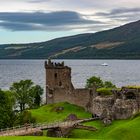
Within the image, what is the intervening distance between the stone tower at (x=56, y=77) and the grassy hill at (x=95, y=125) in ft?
16.8

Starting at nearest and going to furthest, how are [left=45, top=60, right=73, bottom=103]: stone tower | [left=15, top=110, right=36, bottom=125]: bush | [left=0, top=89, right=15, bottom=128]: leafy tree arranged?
[left=15, top=110, right=36, bottom=125]: bush → [left=0, top=89, right=15, bottom=128]: leafy tree → [left=45, top=60, right=73, bottom=103]: stone tower

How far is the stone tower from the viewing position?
87562 mm

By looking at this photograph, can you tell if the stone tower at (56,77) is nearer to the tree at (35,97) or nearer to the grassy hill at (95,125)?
the grassy hill at (95,125)

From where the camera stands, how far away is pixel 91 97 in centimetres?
7762

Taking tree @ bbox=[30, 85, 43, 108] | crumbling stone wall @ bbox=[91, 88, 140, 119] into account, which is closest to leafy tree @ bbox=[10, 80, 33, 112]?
tree @ bbox=[30, 85, 43, 108]

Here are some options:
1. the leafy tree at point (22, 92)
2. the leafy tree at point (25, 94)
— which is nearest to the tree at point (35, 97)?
the leafy tree at point (25, 94)

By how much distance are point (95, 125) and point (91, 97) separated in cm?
1155

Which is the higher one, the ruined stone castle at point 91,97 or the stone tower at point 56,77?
the stone tower at point 56,77

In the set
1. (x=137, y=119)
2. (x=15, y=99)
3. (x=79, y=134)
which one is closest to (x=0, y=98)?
(x=15, y=99)

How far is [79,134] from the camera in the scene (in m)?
64.2

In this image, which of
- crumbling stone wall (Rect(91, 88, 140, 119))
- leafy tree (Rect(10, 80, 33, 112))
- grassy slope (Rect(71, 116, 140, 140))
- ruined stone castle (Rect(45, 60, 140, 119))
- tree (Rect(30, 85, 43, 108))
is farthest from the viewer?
tree (Rect(30, 85, 43, 108))

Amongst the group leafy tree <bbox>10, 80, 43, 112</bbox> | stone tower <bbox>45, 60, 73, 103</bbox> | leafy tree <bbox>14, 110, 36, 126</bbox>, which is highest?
stone tower <bbox>45, 60, 73, 103</bbox>

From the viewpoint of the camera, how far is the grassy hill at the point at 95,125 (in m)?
57.2

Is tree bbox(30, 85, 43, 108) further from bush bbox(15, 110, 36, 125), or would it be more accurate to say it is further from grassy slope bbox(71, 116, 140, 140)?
grassy slope bbox(71, 116, 140, 140)
